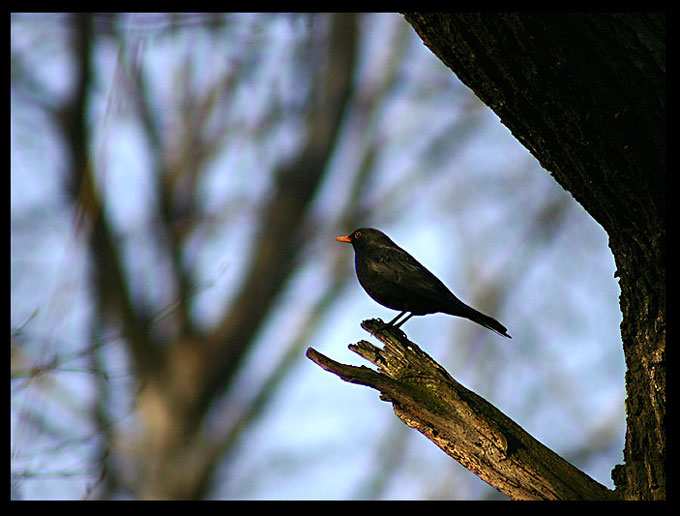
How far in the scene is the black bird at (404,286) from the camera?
4121 mm

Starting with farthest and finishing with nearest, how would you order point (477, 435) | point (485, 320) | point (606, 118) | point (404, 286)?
point (404, 286) < point (485, 320) < point (477, 435) < point (606, 118)

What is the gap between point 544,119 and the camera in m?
2.20

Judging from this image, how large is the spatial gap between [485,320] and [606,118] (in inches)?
76.3

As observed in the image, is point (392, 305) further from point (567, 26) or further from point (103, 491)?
point (103, 491)

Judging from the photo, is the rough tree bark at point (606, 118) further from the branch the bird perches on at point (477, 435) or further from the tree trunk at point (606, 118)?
the branch the bird perches on at point (477, 435)

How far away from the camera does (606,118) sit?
6.83 ft

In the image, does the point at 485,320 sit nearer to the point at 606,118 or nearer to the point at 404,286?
the point at 404,286

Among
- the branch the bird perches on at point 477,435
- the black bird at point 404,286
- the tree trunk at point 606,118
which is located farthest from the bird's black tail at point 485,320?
the tree trunk at point 606,118

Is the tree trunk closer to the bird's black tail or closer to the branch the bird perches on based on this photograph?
the branch the bird perches on

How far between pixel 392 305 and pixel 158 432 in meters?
4.03

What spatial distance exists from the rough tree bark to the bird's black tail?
125 cm

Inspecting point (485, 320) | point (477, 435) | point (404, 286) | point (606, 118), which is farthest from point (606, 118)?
point (404, 286)
